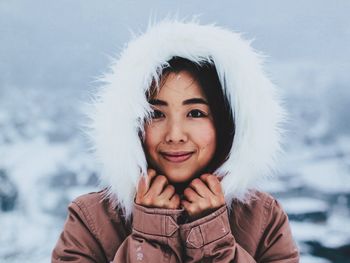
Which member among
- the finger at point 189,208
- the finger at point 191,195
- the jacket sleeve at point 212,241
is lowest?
the jacket sleeve at point 212,241

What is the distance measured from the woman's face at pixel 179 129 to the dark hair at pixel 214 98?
0.02 meters

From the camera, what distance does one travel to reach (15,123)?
2881 mm

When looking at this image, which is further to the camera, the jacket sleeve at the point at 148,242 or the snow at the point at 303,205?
the snow at the point at 303,205

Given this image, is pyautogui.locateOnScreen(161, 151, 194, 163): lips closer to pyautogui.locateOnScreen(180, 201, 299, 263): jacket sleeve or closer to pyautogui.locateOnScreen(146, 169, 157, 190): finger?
pyautogui.locateOnScreen(146, 169, 157, 190): finger

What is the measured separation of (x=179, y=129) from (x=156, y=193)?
162 millimetres

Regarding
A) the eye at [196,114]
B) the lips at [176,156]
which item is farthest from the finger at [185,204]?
the eye at [196,114]

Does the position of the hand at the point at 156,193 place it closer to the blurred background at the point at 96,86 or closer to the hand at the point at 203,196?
the hand at the point at 203,196

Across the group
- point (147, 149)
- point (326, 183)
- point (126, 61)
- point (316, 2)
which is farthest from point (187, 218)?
point (316, 2)

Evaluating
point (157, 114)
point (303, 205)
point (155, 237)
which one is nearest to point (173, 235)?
point (155, 237)

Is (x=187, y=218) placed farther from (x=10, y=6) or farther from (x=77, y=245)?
(x=10, y=6)

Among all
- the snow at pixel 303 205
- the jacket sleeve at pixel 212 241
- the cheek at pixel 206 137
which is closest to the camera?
the jacket sleeve at pixel 212 241

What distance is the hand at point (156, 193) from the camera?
128cm

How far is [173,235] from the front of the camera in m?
1.25

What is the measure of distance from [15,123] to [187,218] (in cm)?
183
